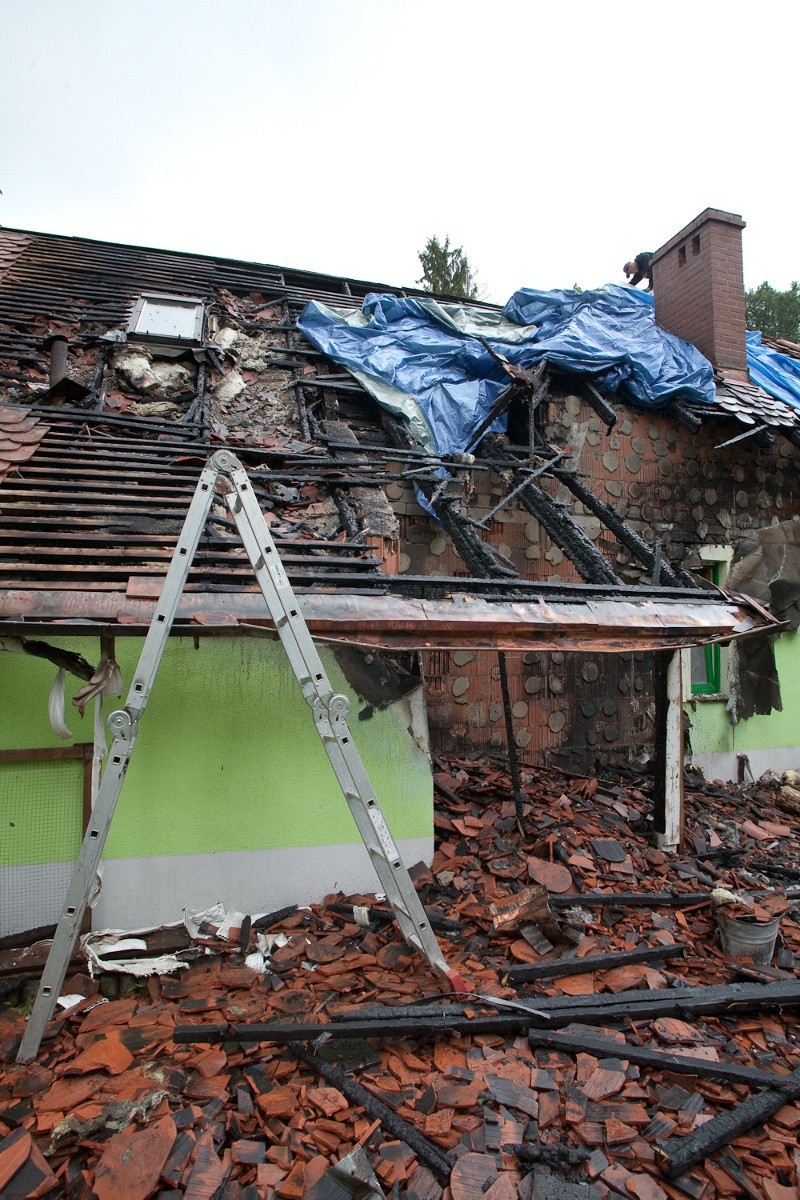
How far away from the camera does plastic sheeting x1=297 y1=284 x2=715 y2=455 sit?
7.57 meters

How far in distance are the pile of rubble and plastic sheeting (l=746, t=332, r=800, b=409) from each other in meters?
7.67

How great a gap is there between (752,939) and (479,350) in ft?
21.3

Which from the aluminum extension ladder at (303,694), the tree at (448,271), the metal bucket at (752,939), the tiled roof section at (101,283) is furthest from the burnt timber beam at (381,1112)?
the tree at (448,271)

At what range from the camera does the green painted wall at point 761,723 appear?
9.30 m

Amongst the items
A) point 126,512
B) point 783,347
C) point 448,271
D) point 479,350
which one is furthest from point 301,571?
point 448,271

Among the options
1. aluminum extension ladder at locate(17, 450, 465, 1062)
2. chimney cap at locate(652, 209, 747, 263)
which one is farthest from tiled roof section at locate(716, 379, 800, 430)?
aluminum extension ladder at locate(17, 450, 465, 1062)

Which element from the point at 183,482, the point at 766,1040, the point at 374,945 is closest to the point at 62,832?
the point at 374,945

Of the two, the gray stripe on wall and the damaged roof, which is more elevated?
the damaged roof

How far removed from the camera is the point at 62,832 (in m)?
4.54

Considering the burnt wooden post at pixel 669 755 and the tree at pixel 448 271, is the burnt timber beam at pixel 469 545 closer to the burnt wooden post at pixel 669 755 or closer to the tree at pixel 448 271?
the burnt wooden post at pixel 669 755

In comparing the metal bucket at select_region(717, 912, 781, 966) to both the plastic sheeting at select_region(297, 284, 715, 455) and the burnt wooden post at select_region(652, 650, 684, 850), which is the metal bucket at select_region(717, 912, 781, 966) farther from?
the plastic sheeting at select_region(297, 284, 715, 455)


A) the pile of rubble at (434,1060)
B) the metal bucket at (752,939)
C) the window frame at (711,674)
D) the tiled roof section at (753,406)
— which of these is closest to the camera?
the pile of rubble at (434,1060)

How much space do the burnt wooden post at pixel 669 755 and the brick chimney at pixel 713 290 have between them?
5.51m

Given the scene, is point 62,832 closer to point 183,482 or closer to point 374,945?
point 374,945
